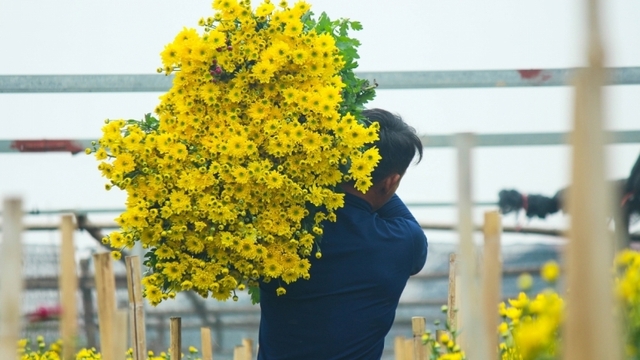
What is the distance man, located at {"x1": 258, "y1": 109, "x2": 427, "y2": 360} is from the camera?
5.43 ft

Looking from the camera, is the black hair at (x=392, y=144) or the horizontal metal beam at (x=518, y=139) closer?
the black hair at (x=392, y=144)

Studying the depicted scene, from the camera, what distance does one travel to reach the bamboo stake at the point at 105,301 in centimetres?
127

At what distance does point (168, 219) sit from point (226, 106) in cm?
20

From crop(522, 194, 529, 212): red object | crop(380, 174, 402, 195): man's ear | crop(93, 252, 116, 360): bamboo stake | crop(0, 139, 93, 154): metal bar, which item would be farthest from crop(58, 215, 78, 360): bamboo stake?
crop(522, 194, 529, 212): red object

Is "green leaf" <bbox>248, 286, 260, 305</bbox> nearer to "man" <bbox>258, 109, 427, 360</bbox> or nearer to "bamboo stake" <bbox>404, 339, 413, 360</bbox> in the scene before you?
"man" <bbox>258, 109, 427, 360</bbox>

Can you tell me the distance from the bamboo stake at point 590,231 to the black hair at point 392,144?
3.91 feet

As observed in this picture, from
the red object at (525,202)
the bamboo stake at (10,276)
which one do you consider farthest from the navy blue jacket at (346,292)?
the bamboo stake at (10,276)

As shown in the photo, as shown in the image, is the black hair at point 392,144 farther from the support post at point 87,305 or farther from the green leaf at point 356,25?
the support post at point 87,305

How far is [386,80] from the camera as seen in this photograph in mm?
2518

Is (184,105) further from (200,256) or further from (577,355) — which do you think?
(577,355)

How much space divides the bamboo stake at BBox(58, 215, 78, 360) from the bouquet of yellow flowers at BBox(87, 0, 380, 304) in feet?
0.33

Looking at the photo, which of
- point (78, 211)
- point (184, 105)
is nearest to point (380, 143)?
point (184, 105)

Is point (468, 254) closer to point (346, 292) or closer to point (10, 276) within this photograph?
point (10, 276)

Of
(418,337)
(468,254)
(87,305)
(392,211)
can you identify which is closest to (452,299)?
(418,337)
